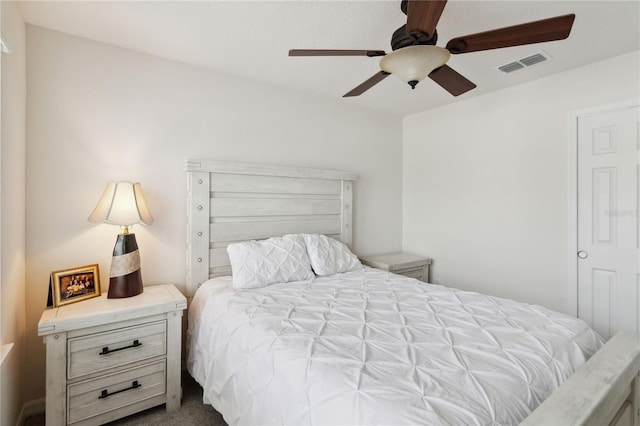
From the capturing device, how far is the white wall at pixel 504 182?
257 cm

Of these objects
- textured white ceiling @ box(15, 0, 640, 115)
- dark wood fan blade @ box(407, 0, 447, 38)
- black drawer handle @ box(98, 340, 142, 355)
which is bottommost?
black drawer handle @ box(98, 340, 142, 355)

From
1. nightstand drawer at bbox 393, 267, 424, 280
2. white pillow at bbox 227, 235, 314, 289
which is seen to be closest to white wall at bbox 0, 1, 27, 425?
white pillow at bbox 227, 235, 314, 289

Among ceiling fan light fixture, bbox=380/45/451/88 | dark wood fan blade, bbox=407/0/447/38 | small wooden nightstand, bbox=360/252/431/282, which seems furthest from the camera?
small wooden nightstand, bbox=360/252/431/282

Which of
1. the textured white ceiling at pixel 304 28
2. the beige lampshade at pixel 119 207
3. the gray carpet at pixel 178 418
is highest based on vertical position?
the textured white ceiling at pixel 304 28

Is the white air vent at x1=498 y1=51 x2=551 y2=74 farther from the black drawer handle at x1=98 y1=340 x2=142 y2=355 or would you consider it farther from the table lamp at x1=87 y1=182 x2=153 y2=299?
the black drawer handle at x1=98 y1=340 x2=142 y2=355

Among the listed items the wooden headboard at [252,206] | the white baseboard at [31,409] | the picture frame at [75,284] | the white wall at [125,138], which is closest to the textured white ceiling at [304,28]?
the white wall at [125,138]

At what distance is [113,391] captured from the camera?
181 cm

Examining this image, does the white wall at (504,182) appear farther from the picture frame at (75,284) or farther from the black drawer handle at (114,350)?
the picture frame at (75,284)

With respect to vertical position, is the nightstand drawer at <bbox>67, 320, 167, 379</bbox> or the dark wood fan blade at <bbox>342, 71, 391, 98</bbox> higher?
the dark wood fan blade at <bbox>342, 71, 391, 98</bbox>

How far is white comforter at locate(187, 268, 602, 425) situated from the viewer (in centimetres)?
100

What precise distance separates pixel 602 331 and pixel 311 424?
8.63 ft

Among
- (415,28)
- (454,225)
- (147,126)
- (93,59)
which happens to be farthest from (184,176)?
(454,225)

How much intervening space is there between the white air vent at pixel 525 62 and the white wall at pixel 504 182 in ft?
1.26

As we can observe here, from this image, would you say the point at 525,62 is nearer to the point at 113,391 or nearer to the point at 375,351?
the point at 375,351
